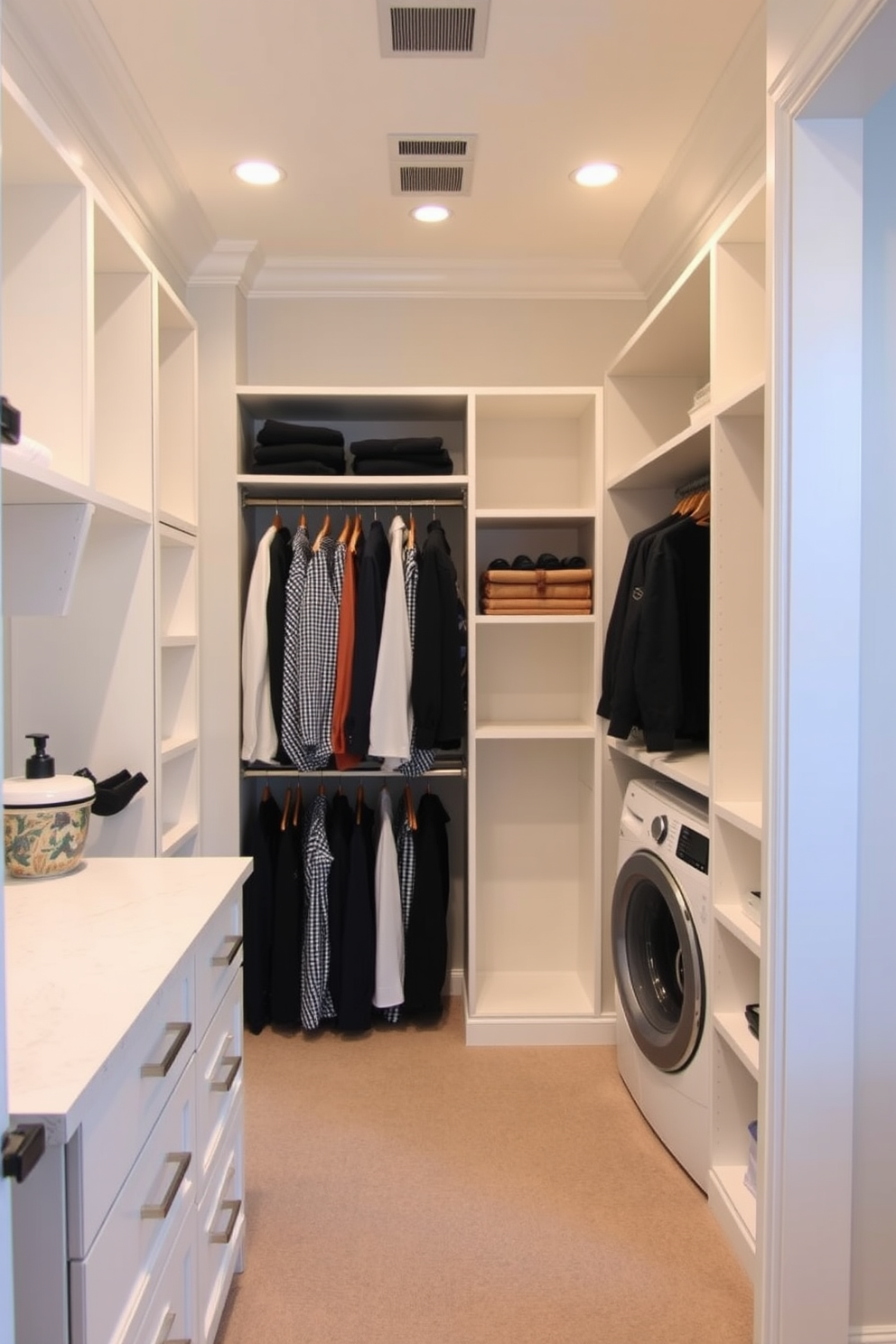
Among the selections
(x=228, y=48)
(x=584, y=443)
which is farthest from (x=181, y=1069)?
(x=584, y=443)

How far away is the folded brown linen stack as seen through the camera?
→ 2850mm

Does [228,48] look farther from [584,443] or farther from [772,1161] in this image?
[772,1161]

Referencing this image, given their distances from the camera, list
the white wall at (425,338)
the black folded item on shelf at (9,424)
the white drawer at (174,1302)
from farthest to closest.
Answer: the white wall at (425,338), the white drawer at (174,1302), the black folded item on shelf at (9,424)

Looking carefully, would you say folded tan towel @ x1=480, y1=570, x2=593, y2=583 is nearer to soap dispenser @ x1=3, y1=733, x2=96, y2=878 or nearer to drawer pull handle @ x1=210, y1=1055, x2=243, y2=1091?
soap dispenser @ x1=3, y1=733, x2=96, y2=878

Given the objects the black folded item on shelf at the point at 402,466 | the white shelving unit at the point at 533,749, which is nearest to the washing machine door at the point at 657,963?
the white shelving unit at the point at 533,749

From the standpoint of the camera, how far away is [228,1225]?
5.12ft

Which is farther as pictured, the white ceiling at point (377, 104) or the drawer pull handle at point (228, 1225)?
the white ceiling at point (377, 104)

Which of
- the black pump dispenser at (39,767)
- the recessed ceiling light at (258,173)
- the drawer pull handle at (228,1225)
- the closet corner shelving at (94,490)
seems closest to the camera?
the drawer pull handle at (228,1225)

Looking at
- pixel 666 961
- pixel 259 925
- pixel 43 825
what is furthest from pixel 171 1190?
pixel 259 925

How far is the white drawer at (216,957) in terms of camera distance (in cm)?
142

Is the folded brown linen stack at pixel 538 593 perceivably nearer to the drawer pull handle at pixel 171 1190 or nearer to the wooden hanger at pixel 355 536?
the wooden hanger at pixel 355 536

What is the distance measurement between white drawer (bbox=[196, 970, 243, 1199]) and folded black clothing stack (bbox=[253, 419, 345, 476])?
1.71 meters

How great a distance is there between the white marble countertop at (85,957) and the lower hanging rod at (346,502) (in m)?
1.47

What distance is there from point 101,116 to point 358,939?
2395mm
